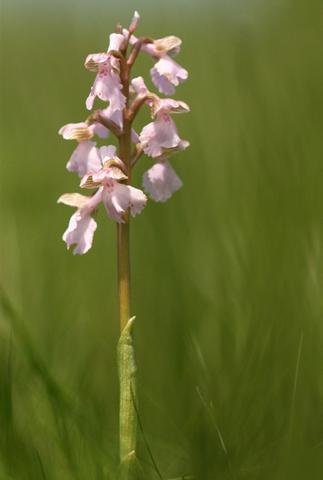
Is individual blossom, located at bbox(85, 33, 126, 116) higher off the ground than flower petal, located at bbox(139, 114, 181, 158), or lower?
higher

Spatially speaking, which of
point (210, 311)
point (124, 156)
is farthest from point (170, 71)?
point (210, 311)

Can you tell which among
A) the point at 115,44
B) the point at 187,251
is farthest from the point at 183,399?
the point at 187,251

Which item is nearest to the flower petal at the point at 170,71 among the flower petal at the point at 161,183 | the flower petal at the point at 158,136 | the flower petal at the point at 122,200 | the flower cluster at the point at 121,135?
the flower cluster at the point at 121,135

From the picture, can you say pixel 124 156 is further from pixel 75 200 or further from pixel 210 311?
pixel 210 311

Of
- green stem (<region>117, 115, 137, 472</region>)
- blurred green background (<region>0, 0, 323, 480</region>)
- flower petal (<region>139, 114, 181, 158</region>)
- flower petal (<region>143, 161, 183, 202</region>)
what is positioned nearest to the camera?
blurred green background (<region>0, 0, 323, 480</region>)

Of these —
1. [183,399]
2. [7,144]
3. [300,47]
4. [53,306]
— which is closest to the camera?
[183,399]

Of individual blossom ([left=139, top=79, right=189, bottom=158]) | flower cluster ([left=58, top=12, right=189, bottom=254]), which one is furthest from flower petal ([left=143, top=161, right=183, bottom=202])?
individual blossom ([left=139, top=79, right=189, bottom=158])

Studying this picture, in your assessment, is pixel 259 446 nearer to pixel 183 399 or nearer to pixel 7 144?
pixel 183 399

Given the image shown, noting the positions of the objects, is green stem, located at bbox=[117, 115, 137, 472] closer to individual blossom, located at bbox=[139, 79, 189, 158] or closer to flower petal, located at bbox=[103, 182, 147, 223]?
flower petal, located at bbox=[103, 182, 147, 223]
